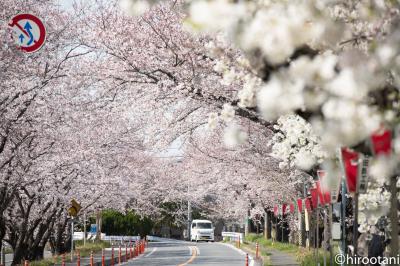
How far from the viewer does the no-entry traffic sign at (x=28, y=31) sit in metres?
16.0

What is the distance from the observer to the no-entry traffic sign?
16.0 metres

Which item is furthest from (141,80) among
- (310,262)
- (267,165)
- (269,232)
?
(269,232)

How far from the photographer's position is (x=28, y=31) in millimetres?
16141

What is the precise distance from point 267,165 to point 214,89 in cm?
1374

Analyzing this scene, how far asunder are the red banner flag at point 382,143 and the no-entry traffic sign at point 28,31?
12188 mm

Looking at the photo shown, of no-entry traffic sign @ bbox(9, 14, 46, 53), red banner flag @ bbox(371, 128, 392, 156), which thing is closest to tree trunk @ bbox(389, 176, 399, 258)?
red banner flag @ bbox(371, 128, 392, 156)

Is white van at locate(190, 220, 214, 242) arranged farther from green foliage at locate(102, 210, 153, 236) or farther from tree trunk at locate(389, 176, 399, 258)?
tree trunk at locate(389, 176, 399, 258)

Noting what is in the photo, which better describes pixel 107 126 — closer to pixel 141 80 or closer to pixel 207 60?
pixel 141 80

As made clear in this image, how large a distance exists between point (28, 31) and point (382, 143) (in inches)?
486

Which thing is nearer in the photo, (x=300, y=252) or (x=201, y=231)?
(x=300, y=252)

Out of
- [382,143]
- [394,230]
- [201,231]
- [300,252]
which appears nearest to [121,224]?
[201,231]

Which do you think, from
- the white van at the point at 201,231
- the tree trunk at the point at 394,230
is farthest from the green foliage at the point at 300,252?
the white van at the point at 201,231

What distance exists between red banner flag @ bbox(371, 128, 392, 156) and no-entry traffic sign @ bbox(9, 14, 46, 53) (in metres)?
12.2

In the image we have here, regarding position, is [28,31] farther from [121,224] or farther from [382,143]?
[121,224]
